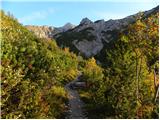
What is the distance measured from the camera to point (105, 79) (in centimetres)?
5053

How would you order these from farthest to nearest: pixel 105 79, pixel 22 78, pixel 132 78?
1. pixel 105 79
2. pixel 132 78
3. pixel 22 78

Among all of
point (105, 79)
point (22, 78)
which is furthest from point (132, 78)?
point (22, 78)

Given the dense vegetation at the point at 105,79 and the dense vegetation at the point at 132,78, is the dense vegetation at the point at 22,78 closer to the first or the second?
the dense vegetation at the point at 105,79

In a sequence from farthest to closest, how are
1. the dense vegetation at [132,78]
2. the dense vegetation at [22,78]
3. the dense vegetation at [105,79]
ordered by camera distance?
the dense vegetation at [132,78] < the dense vegetation at [105,79] < the dense vegetation at [22,78]

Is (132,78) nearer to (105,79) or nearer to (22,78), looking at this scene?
(105,79)

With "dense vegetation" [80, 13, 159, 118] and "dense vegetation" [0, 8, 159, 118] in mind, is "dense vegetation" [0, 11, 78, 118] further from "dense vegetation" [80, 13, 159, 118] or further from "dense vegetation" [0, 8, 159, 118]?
"dense vegetation" [80, 13, 159, 118]

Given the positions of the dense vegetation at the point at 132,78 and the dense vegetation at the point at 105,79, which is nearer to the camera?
the dense vegetation at the point at 105,79

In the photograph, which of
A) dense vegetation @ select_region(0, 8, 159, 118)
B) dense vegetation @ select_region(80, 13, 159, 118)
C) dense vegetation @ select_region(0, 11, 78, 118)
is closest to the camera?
dense vegetation @ select_region(0, 11, 78, 118)

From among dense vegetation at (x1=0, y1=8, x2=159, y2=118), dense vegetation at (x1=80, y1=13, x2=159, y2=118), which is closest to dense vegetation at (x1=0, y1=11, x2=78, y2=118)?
dense vegetation at (x1=0, y1=8, x2=159, y2=118)

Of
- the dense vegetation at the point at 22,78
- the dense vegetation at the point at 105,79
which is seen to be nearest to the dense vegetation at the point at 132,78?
the dense vegetation at the point at 105,79

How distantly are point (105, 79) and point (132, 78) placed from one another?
686 cm

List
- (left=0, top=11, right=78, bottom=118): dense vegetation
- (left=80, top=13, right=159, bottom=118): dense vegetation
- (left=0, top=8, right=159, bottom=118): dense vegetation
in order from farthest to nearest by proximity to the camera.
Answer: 1. (left=80, top=13, right=159, bottom=118): dense vegetation
2. (left=0, top=8, right=159, bottom=118): dense vegetation
3. (left=0, top=11, right=78, bottom=118): dense vegetation

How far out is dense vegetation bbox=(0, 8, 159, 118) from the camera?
3106cm

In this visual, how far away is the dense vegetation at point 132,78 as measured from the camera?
37938 millimetres
